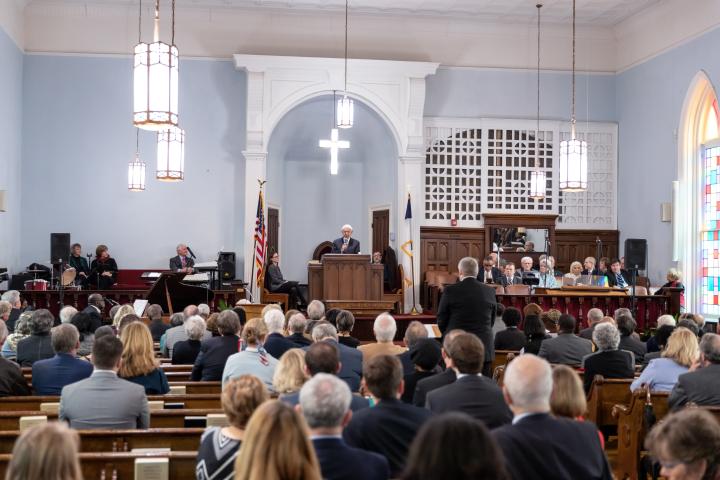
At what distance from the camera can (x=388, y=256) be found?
57.2 feet

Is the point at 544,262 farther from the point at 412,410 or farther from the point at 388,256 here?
the point at 412,410

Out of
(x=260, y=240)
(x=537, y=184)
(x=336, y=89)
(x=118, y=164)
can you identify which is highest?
(x=336, y=89)

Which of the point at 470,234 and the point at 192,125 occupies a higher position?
the point at 192,125

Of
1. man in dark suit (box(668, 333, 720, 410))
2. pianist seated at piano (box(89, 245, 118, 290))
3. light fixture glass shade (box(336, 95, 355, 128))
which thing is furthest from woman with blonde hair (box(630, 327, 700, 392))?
pianist seated at piano (box(89, 245, 118, 290))

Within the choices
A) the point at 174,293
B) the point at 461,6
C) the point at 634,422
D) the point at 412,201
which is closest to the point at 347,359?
the point at 634,422

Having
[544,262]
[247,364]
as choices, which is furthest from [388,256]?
[247,364]

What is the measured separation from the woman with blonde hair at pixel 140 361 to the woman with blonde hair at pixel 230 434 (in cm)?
241

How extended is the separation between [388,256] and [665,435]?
48.1 feet

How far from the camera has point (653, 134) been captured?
16.7 m

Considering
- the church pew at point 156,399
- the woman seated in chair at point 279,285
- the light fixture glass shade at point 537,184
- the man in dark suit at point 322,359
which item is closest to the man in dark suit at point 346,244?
the woman seated in chair at point 279,285

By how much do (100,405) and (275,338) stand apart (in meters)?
2.46

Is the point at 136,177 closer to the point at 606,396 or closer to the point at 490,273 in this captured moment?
the point at 490,273

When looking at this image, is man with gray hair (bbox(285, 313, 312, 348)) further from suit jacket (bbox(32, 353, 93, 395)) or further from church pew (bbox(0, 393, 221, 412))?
suit jacket (bbox(32, 353, 93, 395))

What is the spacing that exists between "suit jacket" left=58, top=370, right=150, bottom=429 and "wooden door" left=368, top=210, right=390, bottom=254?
1321 centimetres
